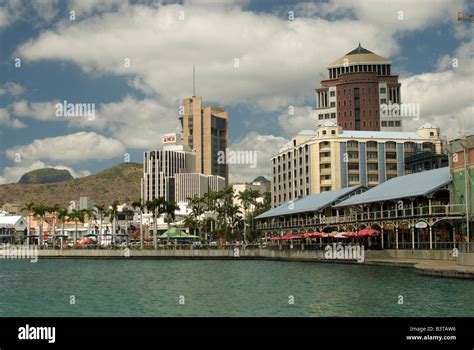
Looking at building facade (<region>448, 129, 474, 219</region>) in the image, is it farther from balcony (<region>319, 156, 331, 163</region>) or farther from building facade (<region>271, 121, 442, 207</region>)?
balcony (<region>319, 156, 331, 163</region>)

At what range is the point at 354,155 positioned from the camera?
17338cm

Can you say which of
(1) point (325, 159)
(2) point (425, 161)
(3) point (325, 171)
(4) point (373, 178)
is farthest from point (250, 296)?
(4) point (373, 178)

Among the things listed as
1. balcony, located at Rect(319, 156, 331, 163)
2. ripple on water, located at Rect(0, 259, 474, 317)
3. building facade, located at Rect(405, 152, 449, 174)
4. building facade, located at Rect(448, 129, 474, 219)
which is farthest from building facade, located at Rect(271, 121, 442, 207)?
ripple on water, located at Rect(0, 259, 474, 317)

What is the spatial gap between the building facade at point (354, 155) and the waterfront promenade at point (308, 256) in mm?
48885

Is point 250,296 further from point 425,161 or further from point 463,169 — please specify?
point 425,161

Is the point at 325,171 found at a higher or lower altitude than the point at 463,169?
higher

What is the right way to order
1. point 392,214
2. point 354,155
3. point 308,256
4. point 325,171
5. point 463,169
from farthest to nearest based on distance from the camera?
point 354,155
point 325,171
point 308,256
point 392,214
point 463,169

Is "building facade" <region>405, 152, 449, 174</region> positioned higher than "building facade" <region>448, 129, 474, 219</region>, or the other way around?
"building facade" <region>405, 152, 449, 174</region>

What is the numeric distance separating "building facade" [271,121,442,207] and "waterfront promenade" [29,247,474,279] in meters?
48.9

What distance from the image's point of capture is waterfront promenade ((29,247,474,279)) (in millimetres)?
62188

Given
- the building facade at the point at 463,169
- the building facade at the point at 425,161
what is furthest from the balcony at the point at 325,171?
the building facade at the point at 463,169

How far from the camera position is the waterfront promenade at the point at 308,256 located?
62.2 metres

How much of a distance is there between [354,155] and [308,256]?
7328cm
